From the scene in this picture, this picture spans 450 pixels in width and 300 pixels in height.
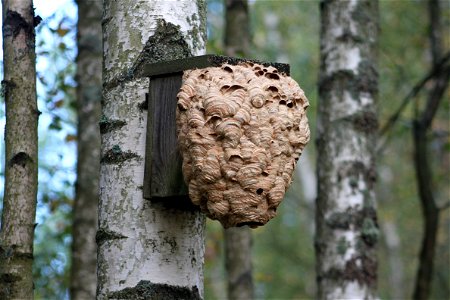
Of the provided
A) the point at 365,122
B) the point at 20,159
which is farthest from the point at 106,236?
the point at 365,122

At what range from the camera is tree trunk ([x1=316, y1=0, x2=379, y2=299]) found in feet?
18.2

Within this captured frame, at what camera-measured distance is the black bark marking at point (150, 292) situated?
10.4 ft

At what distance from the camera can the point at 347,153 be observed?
5.69 m

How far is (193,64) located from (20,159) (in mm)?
804

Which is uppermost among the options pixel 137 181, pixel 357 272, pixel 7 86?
pixel 7 86

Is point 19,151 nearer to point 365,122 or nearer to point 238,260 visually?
point 365,122

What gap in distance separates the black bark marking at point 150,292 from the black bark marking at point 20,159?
67 centimetres

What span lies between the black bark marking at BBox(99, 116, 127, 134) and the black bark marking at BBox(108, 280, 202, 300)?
0.56m

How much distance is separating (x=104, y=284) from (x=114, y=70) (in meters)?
0.77

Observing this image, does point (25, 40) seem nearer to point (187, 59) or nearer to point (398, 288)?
point (187, 59)

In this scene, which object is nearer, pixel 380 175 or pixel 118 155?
pixel 118 155

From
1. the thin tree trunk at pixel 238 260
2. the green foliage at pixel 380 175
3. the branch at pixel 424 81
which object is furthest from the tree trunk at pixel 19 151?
the green foliage at pixel 380 175

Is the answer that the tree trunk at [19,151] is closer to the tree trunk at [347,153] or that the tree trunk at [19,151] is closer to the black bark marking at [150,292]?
the black bark marking at [150,292]

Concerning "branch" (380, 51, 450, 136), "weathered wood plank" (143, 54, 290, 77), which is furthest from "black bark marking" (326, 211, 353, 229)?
"weathered wood plank" (143, 54, 290, 77)
